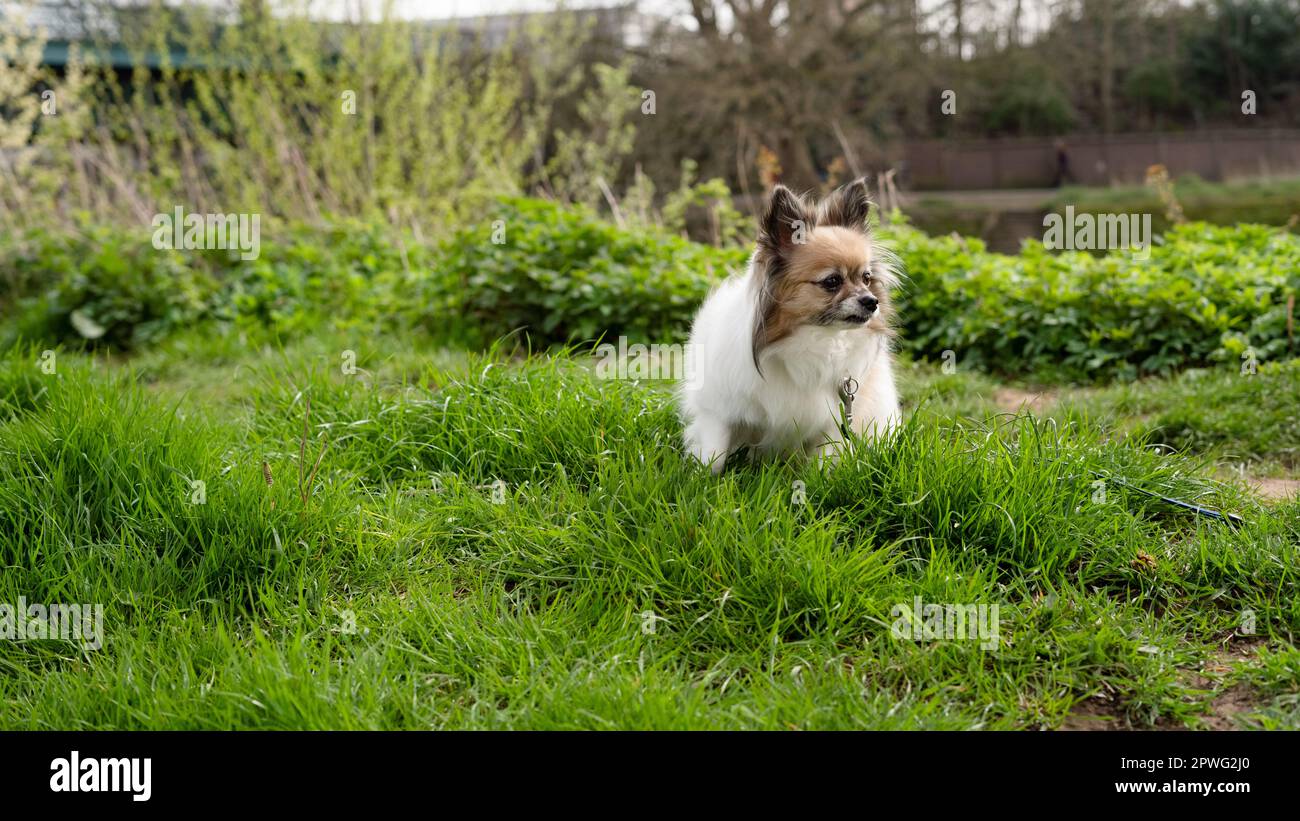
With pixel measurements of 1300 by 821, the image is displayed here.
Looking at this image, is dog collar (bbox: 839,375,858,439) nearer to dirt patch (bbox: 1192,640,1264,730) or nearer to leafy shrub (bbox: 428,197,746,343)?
dirt patch (bbox: 1192,640,1264,730)

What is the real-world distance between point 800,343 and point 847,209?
1.78 ft

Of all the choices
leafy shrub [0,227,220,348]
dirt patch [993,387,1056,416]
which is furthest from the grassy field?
leafy shrub [0,227,220,348]

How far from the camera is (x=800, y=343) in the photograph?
3410 mm

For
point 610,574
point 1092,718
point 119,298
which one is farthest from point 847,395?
point 119,298

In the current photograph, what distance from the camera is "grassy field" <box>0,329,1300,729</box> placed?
2.56 m

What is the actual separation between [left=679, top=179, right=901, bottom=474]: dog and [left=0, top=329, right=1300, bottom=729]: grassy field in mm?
217

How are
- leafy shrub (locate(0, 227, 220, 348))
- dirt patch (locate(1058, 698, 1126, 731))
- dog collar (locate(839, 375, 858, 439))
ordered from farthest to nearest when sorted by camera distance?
leafy shrub (locate(0, 227, 220, 348)) → dog collar (locate(839, 375, 858, 439)) → dirt patch (locate(1058, 698, 1126, 731))

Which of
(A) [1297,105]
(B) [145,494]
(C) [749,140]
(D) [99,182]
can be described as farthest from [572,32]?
(A) [1297,105]

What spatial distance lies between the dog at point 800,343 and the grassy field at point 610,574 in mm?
217

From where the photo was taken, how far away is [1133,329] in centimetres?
576

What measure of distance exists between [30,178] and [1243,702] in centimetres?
1129

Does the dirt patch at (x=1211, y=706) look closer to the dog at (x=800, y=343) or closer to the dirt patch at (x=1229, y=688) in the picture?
the dirt patch at (x=1229, y=688)

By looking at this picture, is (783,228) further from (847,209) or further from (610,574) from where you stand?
(610,574)
